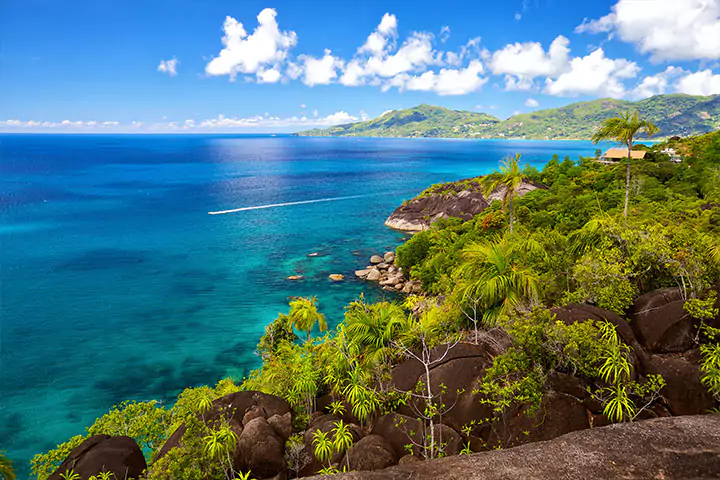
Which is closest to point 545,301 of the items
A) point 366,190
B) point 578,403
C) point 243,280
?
point 578,403

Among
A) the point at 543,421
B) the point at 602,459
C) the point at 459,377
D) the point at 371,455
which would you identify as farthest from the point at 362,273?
the point at 602,459

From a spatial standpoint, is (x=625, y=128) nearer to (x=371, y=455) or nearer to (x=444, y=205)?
(x=371, y=455)

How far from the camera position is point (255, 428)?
13484mm

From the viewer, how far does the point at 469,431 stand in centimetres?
1180

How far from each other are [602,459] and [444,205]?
85.2 metres

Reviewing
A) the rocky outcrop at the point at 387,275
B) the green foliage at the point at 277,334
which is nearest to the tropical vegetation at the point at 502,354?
the green foliage at the point at 277,334

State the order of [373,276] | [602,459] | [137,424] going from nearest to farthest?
[602,459], [137,424], [373,276]

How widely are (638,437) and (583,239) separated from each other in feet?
47.5

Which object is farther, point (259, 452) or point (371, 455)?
point (259, 452)

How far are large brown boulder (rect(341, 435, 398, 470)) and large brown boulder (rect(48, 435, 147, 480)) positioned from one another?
757 cm

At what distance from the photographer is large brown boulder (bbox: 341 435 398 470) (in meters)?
11.9

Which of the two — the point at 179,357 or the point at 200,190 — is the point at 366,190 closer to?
the point at 200,190

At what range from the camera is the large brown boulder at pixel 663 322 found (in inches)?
498

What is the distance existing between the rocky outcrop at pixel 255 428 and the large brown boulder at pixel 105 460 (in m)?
0.93
